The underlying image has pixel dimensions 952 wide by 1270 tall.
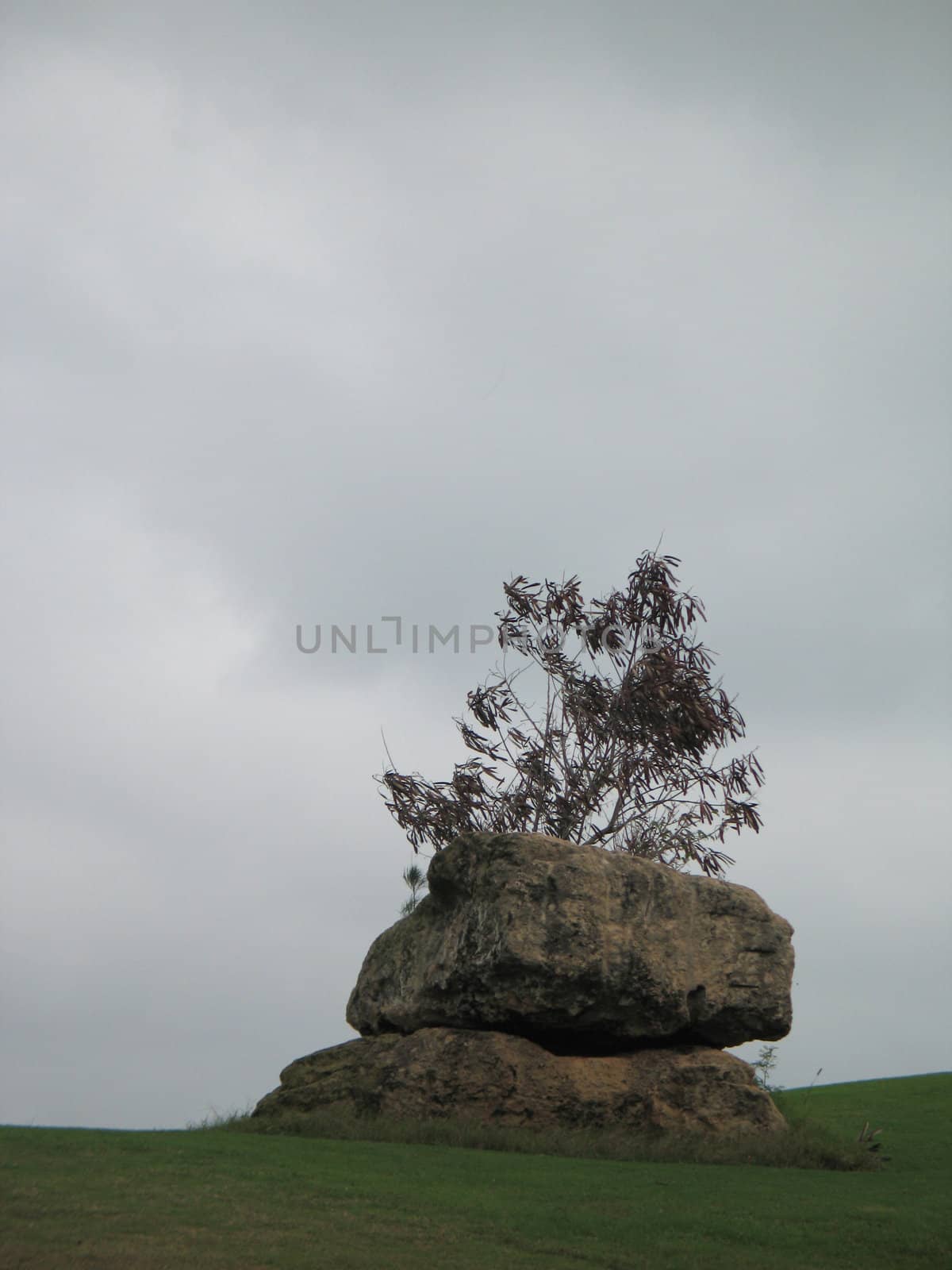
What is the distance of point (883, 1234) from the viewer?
11109 millimetres

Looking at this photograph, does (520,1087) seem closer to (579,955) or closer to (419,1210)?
(579,955)

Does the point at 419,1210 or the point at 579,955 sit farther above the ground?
the point at 579,955

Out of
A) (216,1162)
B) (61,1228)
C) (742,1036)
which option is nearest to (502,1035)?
(742,1036)

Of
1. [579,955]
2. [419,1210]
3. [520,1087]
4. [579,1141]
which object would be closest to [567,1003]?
[579,955]

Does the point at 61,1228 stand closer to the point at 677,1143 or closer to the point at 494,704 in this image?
the point at 677,1143

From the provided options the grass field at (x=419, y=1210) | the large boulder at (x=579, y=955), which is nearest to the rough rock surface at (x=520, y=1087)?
the large boulder at (x=579, y=955)

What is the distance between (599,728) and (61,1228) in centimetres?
1759

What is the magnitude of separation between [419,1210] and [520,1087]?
7003 mm

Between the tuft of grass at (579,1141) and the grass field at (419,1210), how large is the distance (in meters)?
0.59

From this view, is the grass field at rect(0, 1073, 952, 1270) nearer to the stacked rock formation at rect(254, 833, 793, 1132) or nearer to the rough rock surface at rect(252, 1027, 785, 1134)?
the rough rock surface at rect(252, 1027, 785, 1134)

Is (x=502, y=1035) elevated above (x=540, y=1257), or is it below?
above

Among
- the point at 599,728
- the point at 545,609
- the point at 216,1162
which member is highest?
the point at 545,609

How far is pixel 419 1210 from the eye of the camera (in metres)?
11.2

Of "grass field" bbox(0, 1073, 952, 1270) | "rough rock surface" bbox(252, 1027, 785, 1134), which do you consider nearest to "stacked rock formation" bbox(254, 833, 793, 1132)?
"rough rock surface" bbox(252, 1027, 785, 1134)
